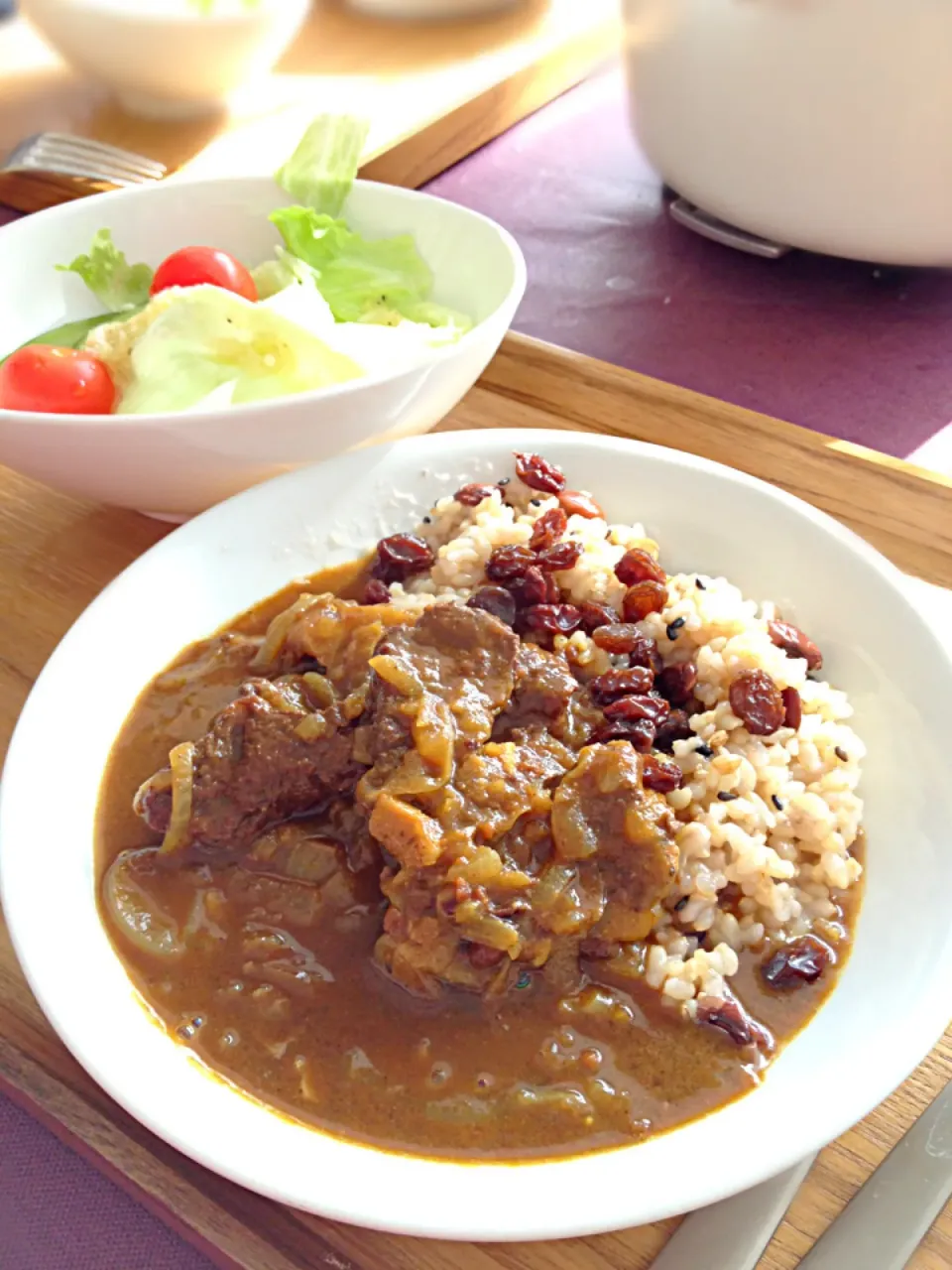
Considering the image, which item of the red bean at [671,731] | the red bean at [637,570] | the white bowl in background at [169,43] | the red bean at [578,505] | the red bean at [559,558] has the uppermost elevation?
the white bowl in background at [169,43]

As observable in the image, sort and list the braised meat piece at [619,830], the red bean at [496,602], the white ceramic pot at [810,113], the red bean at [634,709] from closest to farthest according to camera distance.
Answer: the braised meat piece at [619,830] → the red bean at [634,709] → the red bean at [496,602] → the white ceramic pot at [810,113]

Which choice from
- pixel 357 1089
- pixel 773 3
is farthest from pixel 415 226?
pixel 357 1089

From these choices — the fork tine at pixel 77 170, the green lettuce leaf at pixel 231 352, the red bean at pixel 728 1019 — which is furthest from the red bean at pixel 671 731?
the fork tine at pixel 77 170

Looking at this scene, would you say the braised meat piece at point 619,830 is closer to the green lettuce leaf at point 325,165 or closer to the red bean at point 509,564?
the red bean at point 509,564

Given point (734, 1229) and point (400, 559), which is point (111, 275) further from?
point (734, 1229)

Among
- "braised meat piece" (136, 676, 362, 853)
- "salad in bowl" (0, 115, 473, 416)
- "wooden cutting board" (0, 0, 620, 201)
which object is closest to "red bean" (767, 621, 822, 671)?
"braised meat piece" (136, 676, 362, 853)

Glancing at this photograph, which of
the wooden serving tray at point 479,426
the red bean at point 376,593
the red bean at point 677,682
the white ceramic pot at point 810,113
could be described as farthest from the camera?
the white ceramic pot at point 810,113
